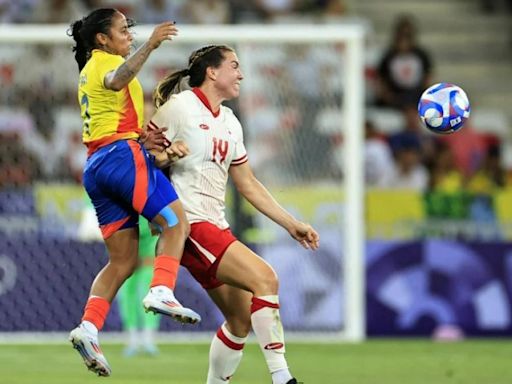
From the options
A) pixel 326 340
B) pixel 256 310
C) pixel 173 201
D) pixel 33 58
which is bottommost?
pixel 326 340

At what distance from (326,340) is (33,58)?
4311mm

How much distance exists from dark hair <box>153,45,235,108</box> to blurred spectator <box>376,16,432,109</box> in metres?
10.4

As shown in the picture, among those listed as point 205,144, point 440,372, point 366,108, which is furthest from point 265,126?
point 205,144

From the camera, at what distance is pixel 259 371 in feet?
38.0

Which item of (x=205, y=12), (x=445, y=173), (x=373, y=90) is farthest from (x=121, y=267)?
(x=373, y=90)

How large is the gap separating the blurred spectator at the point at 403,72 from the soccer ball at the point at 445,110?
9.84 metres

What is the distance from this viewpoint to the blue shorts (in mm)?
8258

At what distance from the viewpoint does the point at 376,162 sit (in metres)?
17.5

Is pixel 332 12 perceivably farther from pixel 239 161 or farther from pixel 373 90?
pixel 239 161

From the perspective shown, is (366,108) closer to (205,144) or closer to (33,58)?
(33,58)

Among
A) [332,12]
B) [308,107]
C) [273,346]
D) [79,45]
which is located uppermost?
[332,12]

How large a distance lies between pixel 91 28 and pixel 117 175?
3.05 ft

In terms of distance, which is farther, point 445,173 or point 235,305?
point 445,173

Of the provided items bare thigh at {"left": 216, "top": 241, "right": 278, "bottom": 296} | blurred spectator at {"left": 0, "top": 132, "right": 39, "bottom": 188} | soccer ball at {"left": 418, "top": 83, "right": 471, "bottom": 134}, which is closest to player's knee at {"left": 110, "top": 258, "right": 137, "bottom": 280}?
bare thigh at {"left": 216, "top": 241, "right": 278, "bottom": 296}
